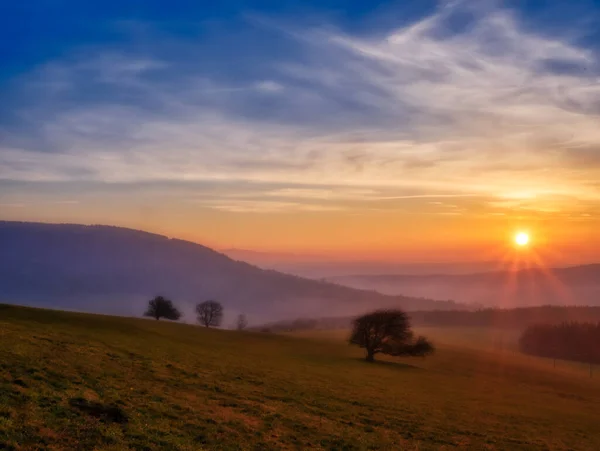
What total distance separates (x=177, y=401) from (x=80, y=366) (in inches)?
305

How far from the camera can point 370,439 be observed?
28.9 metres

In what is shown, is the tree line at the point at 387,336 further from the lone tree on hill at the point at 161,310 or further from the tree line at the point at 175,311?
the tree line at the point at 175,311

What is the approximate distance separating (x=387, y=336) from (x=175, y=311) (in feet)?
183

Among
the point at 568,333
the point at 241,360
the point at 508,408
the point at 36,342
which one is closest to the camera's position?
the point at 36,342

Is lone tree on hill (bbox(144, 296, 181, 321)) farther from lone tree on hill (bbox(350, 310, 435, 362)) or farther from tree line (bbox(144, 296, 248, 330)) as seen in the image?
lone tree on hill (bbox(350, 310, 435, 362))

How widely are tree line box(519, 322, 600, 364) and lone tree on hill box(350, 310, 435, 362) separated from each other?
9371 cm

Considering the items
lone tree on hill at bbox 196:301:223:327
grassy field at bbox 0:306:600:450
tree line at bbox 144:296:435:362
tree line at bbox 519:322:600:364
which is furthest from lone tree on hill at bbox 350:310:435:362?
tree line at bbox 519:322:600:364

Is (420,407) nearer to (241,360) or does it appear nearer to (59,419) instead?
(241,360)

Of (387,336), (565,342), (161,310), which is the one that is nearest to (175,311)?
(161,310)

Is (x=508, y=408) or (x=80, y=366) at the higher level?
(x=80, y=366)

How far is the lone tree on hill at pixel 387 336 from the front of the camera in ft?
282

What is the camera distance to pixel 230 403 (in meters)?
31.5

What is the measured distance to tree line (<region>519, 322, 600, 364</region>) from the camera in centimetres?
15062

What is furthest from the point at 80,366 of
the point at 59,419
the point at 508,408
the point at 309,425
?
the point at 508,408
